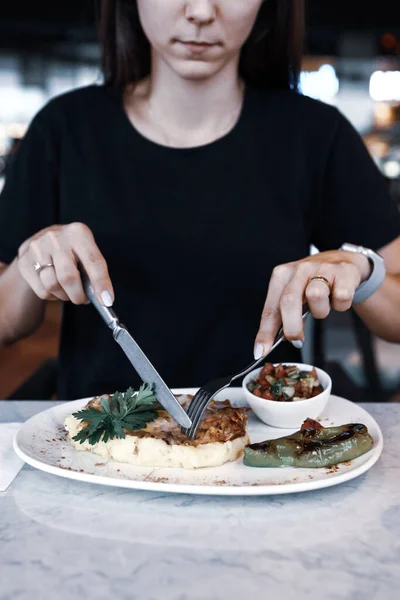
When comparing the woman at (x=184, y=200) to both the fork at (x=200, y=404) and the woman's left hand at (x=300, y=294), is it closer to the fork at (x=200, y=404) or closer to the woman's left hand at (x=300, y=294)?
the woman's left hand at (x=300, y=294)

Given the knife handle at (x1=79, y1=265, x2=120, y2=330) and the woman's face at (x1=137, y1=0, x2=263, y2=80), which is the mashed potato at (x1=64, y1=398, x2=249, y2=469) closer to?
the knife handle at (x1=79, y1=265, x2=120, y2=330)

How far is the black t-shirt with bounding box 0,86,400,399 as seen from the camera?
1598 millimetres

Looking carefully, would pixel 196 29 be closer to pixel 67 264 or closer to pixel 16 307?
pixel 67 264

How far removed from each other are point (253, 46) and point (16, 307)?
33.9 inches

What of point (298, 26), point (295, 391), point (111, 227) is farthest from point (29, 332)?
point (298, 26)

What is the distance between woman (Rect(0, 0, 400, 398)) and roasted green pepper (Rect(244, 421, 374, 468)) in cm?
63

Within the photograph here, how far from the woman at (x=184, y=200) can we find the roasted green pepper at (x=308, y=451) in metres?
0.63

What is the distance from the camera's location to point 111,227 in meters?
1.59

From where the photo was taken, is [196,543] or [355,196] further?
[355,196]

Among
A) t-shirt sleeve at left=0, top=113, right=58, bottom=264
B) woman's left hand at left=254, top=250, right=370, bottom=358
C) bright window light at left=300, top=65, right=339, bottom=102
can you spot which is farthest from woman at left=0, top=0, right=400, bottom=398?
Answer: bright window light at left=300, top=65, right=339, bottom=102

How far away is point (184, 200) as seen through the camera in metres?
1.60

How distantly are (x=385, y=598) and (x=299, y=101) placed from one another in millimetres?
1301

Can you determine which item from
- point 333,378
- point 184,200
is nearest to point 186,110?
point 184,200

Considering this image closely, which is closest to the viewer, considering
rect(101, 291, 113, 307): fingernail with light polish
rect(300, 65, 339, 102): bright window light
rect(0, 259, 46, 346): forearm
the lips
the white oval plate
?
the white oval plate
